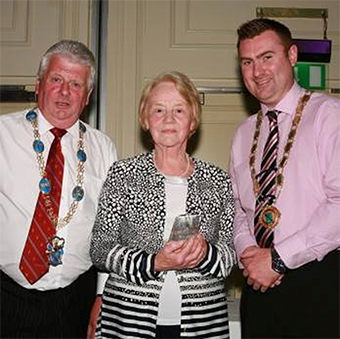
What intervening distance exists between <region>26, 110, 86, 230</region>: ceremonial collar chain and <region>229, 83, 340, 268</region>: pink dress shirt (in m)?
0.50

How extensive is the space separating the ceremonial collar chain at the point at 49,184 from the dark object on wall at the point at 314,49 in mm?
1341

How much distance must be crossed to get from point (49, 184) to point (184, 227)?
490 millimetres

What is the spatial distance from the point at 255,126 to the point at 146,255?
59 centimetres

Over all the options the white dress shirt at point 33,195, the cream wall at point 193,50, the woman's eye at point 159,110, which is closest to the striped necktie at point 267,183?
the woman's eye at point 159,110

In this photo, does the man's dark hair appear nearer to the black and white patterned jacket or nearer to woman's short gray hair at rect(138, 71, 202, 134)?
woman's short gray hair at rect(138, 71, 202, 134)

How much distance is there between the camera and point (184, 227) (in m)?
1.31

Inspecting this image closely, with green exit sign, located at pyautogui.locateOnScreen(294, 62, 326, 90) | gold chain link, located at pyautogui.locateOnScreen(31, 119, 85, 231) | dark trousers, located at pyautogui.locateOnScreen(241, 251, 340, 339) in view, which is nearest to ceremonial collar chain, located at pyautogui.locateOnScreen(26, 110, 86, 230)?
gold chain link, located at pyautogui.locateOnScreen(31, 119, 85, 231)

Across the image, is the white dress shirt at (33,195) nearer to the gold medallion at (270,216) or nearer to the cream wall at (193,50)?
the gold medallion at (270,216)

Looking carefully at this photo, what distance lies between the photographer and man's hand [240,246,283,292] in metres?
1.39

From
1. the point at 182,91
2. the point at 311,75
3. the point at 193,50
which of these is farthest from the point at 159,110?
the point at 311,75

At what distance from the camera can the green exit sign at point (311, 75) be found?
2.47m

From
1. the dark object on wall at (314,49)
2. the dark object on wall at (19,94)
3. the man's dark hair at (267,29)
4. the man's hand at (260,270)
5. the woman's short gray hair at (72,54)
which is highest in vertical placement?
the dark object on wall at (314,49)

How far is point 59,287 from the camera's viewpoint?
1.53 meters

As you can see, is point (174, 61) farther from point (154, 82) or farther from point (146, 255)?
point (146, 255)
